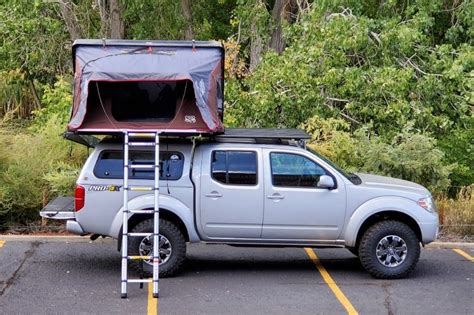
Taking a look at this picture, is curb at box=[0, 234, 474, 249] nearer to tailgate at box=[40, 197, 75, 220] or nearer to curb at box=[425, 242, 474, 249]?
curb at box=[425, 242, 474, 249]

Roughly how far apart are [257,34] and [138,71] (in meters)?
11.3

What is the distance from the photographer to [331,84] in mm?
16391

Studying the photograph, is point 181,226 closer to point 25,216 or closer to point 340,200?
point 340,200

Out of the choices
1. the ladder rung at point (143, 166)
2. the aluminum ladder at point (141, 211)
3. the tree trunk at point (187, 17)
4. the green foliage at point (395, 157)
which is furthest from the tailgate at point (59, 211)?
the tree trunk at point (187, 17)

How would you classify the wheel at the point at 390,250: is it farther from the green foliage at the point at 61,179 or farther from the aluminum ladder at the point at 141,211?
the green foliage at the point at 61,179

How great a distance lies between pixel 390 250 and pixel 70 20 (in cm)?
1428

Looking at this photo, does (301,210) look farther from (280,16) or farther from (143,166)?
(280,16)

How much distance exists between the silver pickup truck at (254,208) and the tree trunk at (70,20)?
12300 millimetres

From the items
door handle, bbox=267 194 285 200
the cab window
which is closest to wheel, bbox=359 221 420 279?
the cab window

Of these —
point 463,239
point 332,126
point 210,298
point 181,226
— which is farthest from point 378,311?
point 332,126

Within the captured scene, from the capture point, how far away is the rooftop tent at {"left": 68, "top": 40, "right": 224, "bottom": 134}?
32.4 ft

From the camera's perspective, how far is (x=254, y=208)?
1034cm

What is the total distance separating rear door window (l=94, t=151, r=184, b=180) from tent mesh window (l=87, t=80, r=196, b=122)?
0.48m

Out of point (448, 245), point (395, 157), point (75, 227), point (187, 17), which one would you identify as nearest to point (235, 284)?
point (75, 227)
